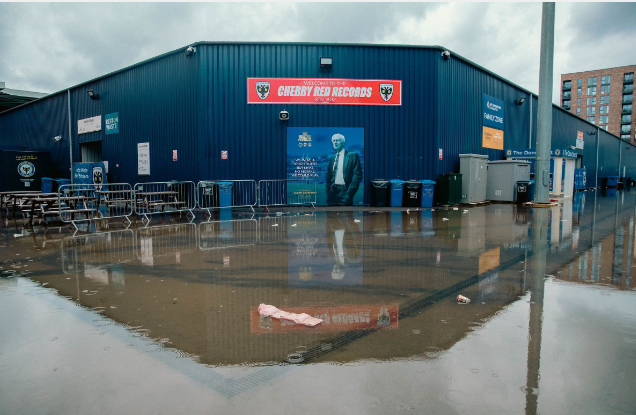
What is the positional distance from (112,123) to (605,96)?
135 m

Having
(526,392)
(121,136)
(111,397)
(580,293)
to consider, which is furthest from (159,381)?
(121,136)

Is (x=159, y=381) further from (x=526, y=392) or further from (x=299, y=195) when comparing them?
(x=299, y=195)

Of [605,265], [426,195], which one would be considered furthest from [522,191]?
[605,265]

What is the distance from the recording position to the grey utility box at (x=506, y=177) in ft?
67.0

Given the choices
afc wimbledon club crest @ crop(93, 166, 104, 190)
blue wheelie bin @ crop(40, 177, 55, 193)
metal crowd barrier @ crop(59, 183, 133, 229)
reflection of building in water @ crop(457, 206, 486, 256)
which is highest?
afc wimbledon club crest @ crop(93, 166, 104, 190)

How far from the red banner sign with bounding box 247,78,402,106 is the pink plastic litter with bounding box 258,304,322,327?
13919 millimetres

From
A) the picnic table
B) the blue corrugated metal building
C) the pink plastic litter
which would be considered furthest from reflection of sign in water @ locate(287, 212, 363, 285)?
the blue corrugated metal building

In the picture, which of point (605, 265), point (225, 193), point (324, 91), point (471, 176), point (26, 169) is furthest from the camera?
point (26, 169)

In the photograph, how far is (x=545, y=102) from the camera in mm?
17031

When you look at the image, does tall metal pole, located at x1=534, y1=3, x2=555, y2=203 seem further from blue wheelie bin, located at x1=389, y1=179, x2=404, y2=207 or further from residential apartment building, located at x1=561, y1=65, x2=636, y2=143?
residential apartment building, located at x1=561, y1=65, x2=636, y2=143

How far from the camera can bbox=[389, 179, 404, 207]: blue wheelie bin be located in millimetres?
17152

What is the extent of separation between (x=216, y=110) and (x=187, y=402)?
51.5 feet

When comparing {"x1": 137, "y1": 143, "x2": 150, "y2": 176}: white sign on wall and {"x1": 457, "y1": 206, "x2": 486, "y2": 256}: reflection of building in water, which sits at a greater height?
{"x1": 137, "y1": 143, "x2": 150, "y2": 176}: white sign on wall

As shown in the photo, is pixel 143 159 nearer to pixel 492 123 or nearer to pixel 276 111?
pixel 276 111
